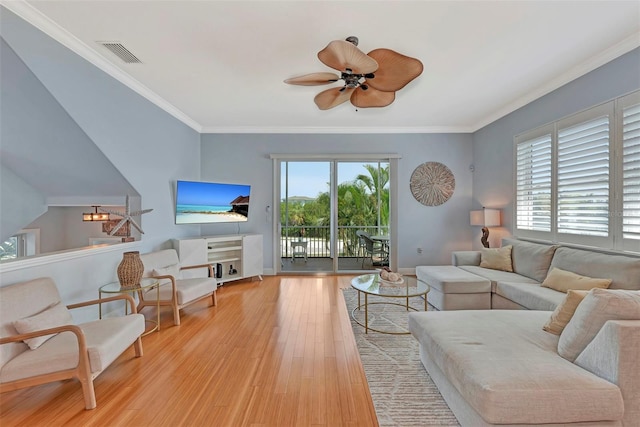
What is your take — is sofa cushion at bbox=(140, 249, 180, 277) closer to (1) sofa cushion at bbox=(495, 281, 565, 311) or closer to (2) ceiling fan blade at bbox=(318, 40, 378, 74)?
(2) ceiling fan blade at bbox=(318, 40, 378, 74)

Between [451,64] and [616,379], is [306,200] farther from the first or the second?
[616,379]

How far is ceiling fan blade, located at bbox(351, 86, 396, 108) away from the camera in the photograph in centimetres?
283

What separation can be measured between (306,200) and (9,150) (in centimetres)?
400

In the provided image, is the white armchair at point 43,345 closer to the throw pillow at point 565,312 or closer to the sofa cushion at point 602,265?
the throw pillow at point 565,312

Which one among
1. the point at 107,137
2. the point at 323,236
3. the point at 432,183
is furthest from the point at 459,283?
the point at 107,137

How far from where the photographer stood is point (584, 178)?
3104 millimetres

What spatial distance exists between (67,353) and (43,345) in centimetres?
27

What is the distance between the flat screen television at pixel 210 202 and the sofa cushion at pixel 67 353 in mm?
2532

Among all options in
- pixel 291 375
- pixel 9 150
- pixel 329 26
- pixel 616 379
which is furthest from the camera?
pixel 9 150

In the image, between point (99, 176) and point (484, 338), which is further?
point (99, 176)

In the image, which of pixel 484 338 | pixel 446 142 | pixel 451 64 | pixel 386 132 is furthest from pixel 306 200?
pixel 484 338

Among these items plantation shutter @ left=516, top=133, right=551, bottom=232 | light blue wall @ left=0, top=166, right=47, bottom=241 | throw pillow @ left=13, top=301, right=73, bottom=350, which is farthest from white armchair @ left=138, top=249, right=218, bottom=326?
plantation shutter @ left=516, top=133, right=551, bottom=232

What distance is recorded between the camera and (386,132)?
17.9ft

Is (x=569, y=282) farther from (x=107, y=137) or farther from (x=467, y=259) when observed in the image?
(x=107, y=137)
